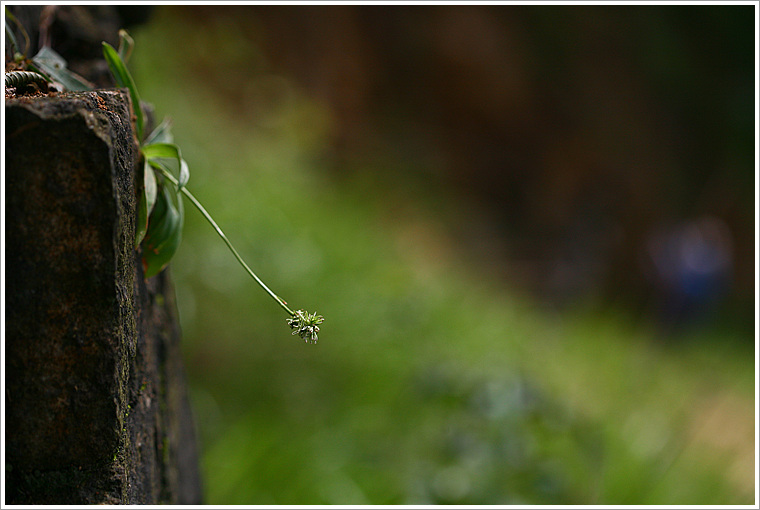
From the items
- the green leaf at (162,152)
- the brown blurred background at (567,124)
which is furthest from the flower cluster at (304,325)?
the brown blurred background at (567,124)

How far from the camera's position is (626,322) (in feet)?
10.6

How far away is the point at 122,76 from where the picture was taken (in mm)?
518

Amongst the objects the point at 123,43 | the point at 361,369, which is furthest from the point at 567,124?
the point at 123,43

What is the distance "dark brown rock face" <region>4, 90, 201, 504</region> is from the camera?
1.16ft

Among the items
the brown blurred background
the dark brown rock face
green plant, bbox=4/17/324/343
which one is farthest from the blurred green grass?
the brown blurred background

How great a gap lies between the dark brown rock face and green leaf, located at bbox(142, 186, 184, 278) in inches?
2.3

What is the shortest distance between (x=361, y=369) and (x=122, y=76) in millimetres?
1212

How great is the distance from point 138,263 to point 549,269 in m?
4.24

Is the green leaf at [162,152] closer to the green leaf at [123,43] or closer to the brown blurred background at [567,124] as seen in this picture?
the green leaf at [123,43]

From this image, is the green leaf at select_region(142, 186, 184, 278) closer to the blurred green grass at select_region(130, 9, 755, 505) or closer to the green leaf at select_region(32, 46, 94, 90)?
the green leaf at select_region(32, 46, 94, 90)

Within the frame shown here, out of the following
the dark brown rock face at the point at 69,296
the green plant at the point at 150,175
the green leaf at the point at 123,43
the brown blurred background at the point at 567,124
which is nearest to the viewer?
the dark brown rock face at the point at 69,296

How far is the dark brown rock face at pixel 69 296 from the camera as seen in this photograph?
352 mm

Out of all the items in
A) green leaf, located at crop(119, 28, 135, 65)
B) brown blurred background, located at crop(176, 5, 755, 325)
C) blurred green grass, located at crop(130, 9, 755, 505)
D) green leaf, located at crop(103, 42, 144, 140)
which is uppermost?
brown blurred background, located at crop(176, 5, 755, 325)

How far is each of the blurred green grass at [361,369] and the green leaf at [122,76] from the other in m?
0.52
